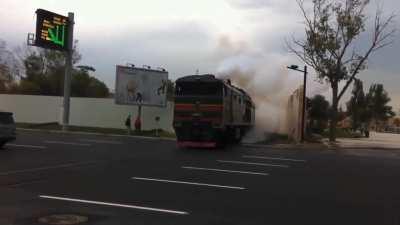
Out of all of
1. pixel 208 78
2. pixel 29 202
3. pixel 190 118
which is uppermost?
pixel 208 78

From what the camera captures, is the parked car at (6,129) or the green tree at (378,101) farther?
the green tree at (378,101)

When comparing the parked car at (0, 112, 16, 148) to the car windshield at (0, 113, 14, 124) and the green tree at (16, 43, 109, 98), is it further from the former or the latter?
the green tree at (16, 43, 109, 98)

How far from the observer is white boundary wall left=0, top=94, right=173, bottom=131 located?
4844cm

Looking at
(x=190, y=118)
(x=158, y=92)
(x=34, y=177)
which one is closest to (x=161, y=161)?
(x=34, y=177)

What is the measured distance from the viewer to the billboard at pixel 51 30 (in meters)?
42.3

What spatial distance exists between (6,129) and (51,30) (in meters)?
20.7

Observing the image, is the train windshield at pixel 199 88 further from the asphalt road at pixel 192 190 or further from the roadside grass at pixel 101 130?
the roadside grass at pixel 101 130

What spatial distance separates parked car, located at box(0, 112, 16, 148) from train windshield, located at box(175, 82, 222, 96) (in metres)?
8.46

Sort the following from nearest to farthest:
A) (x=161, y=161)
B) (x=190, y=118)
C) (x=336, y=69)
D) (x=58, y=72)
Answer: (x=161, y=161) → (x=190, y=118) → (x=336, y=69) → (x=58, y=72)

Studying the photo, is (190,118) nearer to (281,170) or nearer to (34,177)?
(281,170)

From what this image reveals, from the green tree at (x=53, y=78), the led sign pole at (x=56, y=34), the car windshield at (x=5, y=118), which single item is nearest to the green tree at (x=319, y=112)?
the green tree at (x=53, y=78)

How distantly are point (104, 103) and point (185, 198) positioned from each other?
39.5 m

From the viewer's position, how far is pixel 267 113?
180 ft

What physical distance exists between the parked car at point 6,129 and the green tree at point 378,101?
106 meters
